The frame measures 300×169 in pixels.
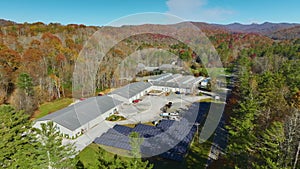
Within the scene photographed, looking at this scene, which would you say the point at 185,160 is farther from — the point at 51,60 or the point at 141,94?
the point at 51,60

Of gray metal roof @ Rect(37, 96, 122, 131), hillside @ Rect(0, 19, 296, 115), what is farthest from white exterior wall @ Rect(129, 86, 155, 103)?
hillside @ Rect(0, 19, 296, 115)

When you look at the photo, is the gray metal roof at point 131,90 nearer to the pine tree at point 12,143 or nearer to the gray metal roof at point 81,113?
the gray metal roof at point 81,113

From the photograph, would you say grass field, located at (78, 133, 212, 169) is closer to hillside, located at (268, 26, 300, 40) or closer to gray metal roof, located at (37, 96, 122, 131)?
gray metal roof, located at (37, 96, 122, 131)

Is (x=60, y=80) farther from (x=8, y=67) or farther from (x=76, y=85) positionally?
(x=8, y=67)

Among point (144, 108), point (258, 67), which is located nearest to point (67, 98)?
point (144, 108)

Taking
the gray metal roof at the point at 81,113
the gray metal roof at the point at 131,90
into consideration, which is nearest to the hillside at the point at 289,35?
the gray metal roof at the point at 131,90

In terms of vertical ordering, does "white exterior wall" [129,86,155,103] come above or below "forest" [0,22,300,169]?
below
